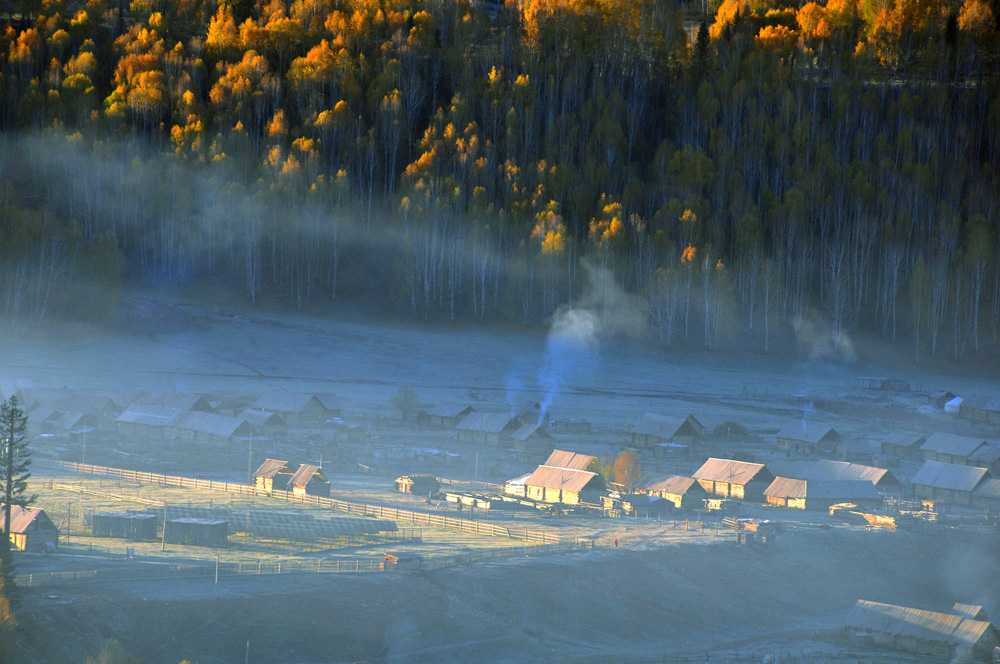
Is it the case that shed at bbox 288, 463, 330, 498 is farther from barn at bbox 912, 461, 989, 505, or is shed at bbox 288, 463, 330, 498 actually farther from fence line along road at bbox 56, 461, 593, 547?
barn at bbox 912, 461, 989, 505

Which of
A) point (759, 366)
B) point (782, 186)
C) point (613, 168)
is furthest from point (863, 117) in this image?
point (759, 366)

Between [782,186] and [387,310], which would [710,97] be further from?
[387,310]

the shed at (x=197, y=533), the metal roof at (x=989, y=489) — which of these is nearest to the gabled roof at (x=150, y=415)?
the shed at (x=197, y=533)

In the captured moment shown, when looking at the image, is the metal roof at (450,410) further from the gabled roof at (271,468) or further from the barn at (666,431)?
the gabled roof at (271,468)

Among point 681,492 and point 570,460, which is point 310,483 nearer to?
point 570,460

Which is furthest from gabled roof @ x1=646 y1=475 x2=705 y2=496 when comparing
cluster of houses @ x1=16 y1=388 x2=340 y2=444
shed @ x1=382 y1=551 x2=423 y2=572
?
cluster of houses @ x1=16 y1=388 x2=340 y2=444

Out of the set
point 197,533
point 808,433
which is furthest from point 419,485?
point 808,433
